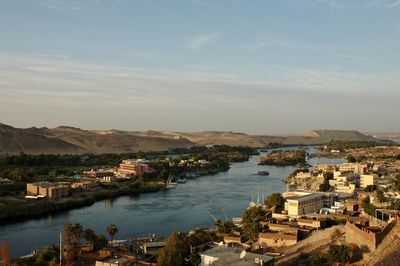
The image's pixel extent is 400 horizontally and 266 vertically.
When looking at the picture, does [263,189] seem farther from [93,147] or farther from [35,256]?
[93,147]

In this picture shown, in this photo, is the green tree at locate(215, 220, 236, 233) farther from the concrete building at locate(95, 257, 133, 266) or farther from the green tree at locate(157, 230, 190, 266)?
the concrete building at locate(95, 257, 133, 266)

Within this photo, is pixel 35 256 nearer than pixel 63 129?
Yes

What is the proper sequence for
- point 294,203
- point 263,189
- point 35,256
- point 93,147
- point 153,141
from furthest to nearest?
point 153,141
point 93,147
point 263,189
point 294,203
point 35,256

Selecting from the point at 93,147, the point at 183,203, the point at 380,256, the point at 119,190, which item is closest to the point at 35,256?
the point at 380,256

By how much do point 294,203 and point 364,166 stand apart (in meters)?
13.5

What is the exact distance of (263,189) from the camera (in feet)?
68.7

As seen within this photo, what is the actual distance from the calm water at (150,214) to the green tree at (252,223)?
2025 millimetres

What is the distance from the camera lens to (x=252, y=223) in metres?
10.5

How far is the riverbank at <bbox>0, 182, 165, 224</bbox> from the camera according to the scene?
15000 millimetres

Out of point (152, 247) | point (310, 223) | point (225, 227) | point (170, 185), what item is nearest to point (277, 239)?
point (310, 223)

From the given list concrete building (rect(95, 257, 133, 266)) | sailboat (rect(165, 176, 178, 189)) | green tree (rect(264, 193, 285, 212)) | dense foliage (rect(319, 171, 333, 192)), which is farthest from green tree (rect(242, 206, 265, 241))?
sailboat (rect(165, 176, 178, 189))

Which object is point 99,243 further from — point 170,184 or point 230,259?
point 170,184

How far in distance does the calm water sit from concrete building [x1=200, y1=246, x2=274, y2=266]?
15.5 feet

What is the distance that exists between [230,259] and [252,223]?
374 centimetres
